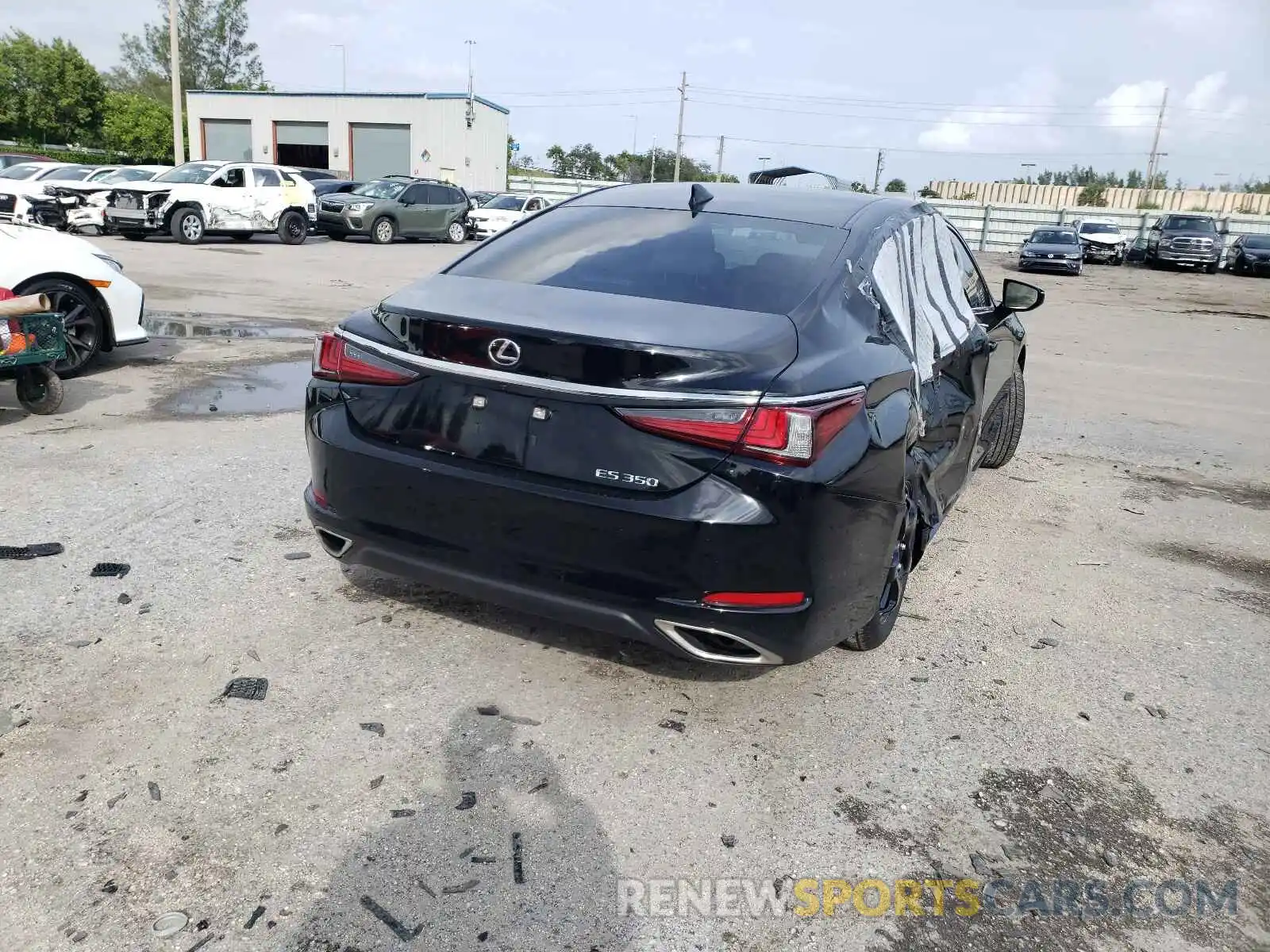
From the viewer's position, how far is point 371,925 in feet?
7.22

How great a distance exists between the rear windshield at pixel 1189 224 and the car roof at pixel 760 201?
34435 millimetres

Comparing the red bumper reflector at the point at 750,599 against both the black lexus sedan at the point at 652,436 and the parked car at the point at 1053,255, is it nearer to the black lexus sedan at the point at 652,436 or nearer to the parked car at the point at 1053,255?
the black lexus sedan at the point at 652,436

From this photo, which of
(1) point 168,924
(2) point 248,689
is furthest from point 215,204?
(1) point 168,924

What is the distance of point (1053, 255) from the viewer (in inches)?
1134

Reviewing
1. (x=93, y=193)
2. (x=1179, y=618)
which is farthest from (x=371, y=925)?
(x=93, y=193)

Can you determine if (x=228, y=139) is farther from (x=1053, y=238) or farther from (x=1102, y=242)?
(x=1102, y=242)

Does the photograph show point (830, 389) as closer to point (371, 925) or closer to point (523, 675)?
point (523, 675)

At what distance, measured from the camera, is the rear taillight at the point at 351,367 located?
3016 millimetres

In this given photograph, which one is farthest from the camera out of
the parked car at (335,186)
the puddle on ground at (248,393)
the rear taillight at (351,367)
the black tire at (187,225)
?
the parked car at (335,186)

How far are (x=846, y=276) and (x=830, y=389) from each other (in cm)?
67

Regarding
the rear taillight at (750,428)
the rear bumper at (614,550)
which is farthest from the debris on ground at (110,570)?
the rear taillight at (750,428)

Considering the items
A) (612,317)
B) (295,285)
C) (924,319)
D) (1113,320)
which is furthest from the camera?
(1113,320)

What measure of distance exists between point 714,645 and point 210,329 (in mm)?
8972

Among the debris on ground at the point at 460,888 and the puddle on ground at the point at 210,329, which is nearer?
the debris on ground at the point at 460,888
